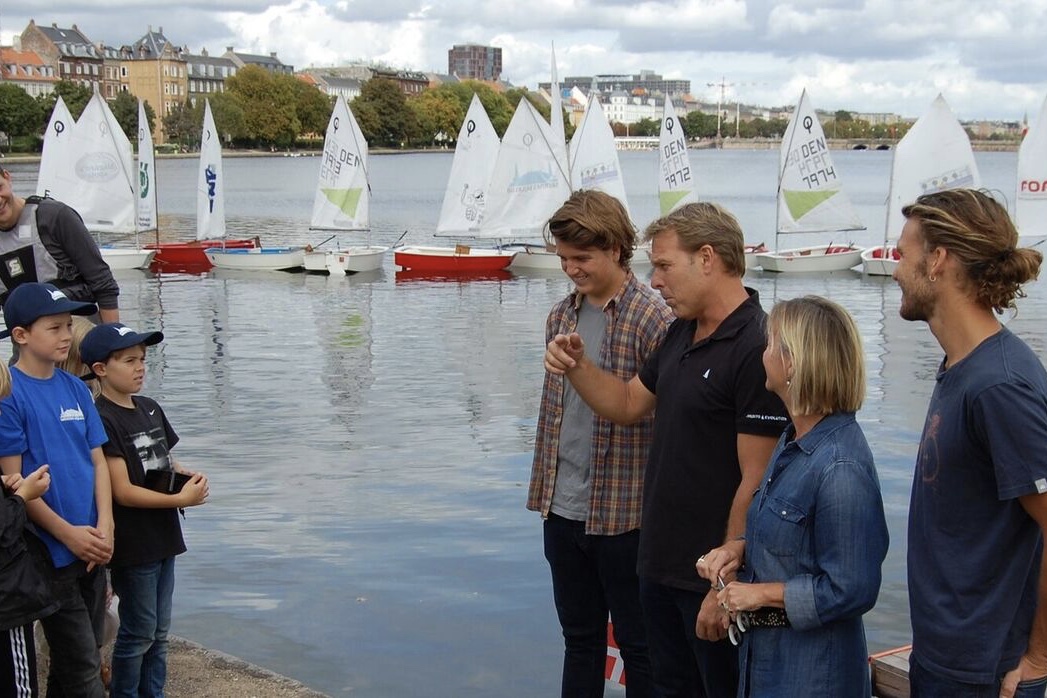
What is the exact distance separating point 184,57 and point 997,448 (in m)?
156

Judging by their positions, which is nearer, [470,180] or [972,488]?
[972,488]

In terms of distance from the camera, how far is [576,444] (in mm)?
3428

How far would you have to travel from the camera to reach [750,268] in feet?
90.4

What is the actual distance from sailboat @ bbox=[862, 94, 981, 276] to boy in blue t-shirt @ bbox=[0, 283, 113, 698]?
74.6 feet

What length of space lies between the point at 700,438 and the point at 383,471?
6.22 m

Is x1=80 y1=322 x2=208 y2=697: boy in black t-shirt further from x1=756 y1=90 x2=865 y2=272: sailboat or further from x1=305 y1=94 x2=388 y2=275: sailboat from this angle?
x1=305 y1=94 x2=388 y2=275: sailboat

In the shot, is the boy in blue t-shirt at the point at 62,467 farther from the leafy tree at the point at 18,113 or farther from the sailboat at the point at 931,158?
the leafy tree at the point at 18,113

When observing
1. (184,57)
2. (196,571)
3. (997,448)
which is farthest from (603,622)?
(184,57)

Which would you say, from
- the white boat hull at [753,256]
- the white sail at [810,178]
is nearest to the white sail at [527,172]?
the white boat hull at [753,256]

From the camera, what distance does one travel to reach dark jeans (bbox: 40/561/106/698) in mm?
3322

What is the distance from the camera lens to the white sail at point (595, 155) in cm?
2714

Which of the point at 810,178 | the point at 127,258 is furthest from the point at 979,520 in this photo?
the point at 127,258

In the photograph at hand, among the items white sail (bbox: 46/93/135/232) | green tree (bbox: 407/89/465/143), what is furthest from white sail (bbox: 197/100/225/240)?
green tree (bbox: 407/89/465/143)

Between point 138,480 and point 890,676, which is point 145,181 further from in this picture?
point 890,676
